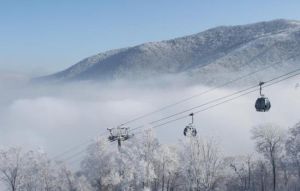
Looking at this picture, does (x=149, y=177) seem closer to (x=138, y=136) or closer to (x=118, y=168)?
(x=118, y=168)

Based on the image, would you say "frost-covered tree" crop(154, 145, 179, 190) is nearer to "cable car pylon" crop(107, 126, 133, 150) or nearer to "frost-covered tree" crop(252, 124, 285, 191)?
"frost-covered tree" crop(252, 124, 285, 191)

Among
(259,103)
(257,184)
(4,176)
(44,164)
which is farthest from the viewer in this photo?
(257,184)

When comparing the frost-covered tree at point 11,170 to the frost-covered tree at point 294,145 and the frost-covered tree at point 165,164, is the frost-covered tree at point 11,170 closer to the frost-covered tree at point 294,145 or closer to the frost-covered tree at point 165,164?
the frost-covered tree at point 165,164

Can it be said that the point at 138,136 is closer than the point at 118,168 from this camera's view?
No

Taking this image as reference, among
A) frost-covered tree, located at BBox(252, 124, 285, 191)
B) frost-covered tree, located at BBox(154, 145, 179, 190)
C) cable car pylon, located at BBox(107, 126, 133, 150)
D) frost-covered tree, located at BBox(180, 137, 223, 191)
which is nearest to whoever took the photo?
cable car pylon, located at BBox(107, 126, 133, 150)

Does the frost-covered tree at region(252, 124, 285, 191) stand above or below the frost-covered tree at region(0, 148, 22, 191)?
above

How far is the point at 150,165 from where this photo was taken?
99.9 metres

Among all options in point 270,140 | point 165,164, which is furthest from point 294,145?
point 165,164

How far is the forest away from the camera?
314 feet

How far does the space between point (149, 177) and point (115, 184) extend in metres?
5.94

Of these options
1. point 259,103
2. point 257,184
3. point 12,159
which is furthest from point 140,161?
point 259,103

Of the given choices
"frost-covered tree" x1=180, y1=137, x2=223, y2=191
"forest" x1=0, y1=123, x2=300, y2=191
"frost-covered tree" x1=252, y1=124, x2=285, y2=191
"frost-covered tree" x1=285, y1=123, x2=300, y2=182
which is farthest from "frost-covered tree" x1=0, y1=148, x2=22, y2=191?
"frost-covered tree" x1=285, y1=123, x2=300, y2=182

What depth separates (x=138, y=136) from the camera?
11088 centimetres

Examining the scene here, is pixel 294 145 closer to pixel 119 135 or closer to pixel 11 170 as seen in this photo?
pixel 11 170
